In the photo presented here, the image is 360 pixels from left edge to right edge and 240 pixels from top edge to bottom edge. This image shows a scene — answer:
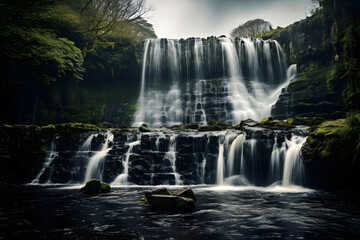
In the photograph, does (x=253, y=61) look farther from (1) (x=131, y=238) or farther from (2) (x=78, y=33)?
(1) (x=131, y=238)

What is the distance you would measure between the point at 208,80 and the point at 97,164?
15.9 metres

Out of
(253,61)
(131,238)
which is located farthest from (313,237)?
(253,61)

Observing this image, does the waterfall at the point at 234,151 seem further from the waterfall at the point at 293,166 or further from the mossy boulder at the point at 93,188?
the mossy boulder at the point at 93,188

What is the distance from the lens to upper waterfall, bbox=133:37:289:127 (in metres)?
22.4

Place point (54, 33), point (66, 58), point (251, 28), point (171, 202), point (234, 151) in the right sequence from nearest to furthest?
point (171, 202) < point (234, 151) < point (54, 33) < point (66, 58) < point (251, 28)

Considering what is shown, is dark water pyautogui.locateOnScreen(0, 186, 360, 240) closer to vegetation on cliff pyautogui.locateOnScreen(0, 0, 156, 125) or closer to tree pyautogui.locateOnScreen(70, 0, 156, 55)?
vegetation on cliff pyautogui.locateOnScreen(0, 0, 156, 125)

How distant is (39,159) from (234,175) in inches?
454

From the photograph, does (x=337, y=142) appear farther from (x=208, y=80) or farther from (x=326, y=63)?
(x=208, y=80)

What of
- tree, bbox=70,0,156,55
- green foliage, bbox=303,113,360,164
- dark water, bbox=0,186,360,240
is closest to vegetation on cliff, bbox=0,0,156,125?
tree, bbox=70,0,156,55

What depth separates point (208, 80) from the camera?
83.4ft

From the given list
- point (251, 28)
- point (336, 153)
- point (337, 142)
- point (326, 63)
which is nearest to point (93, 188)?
point (336, 153)

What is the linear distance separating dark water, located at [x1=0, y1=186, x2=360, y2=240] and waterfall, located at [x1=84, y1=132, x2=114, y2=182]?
444 cm

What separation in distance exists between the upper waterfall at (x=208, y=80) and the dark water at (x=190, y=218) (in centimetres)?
1409

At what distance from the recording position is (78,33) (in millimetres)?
23781
